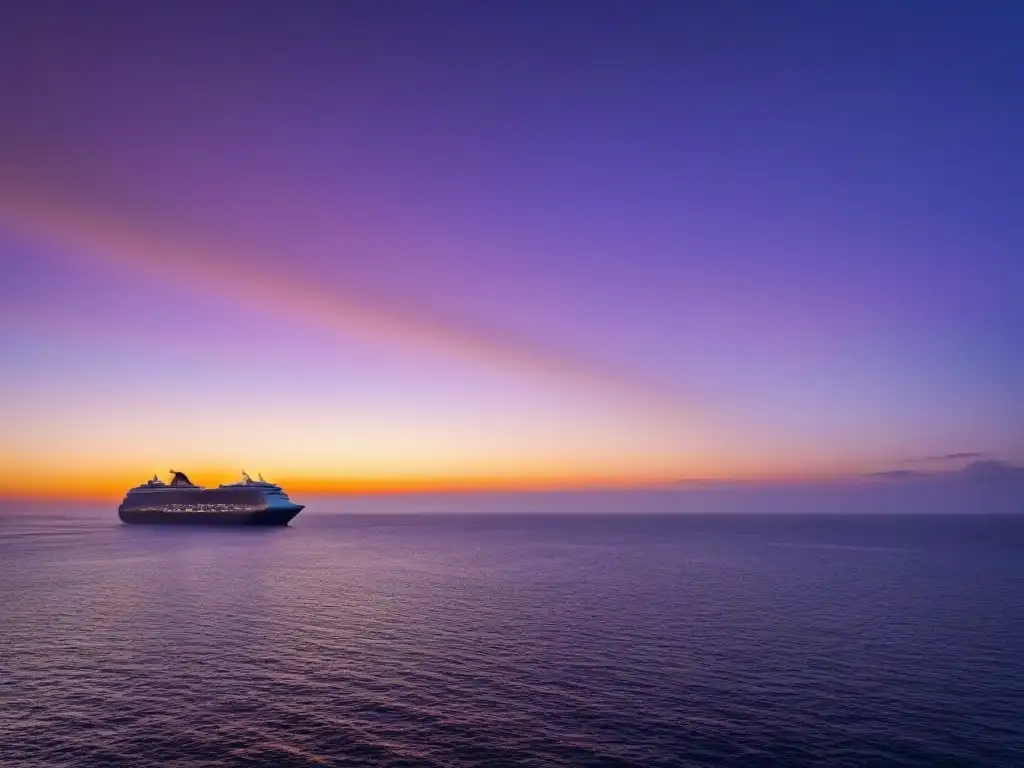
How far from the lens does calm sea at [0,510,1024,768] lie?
3275 centimetres

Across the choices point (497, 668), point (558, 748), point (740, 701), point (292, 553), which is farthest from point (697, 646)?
point (292, 553)

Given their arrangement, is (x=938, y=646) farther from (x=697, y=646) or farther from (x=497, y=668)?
(x=497, y=668)

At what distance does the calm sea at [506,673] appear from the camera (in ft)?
107

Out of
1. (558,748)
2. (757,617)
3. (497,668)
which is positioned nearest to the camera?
(558,748)

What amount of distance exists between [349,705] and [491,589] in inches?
1988

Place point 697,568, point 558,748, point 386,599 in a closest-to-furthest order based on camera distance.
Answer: point 558,748 < point 386,599 < point 697,568

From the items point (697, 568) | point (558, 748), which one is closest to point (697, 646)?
point (558, 748)

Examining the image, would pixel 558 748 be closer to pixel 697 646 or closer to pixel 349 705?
pixel 349 705

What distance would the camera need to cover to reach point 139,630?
2328 inches

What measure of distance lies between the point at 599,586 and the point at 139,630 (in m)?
56.7

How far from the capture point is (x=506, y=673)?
4553 cm

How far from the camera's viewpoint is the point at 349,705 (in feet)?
128

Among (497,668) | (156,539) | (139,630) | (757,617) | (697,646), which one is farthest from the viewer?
(156,539)

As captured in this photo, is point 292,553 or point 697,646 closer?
point 697,646
